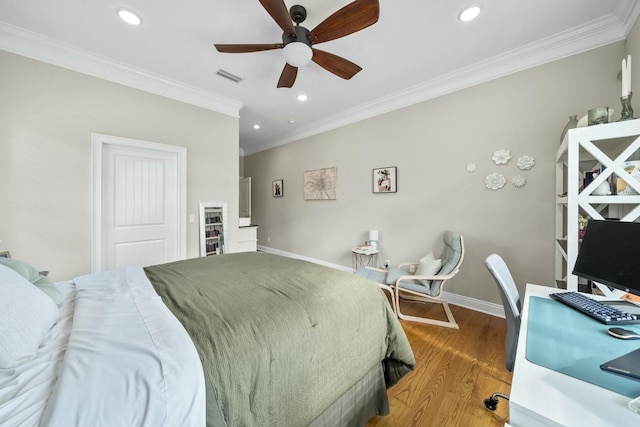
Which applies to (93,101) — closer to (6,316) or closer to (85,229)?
(85,229)

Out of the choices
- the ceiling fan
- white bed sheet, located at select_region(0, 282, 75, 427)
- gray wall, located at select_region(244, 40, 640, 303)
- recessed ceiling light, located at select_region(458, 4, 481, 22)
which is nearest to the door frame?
the ceiling fan

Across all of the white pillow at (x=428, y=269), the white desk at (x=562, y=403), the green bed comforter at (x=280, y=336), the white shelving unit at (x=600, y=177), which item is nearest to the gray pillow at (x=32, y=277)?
the green bed comforter at (x=280, y=336)

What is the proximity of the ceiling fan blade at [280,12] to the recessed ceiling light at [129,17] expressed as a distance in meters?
1.30

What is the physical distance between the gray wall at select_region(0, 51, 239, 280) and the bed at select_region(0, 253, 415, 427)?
1.52 metres

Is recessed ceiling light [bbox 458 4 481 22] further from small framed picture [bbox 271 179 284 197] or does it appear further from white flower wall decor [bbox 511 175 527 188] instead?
small framed picture [bbox 271 179 284 197]

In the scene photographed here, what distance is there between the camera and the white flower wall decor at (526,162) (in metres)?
2.46

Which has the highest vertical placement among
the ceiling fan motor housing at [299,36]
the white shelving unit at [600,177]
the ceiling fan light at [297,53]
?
the ceiling fan motor housing at [299,36]

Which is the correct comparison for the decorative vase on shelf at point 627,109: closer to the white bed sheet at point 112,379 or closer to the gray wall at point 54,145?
the white bed sheet at point 112,379

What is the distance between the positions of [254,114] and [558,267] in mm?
4403

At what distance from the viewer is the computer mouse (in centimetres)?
91

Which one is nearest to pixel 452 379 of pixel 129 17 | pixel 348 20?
pixel 348 20

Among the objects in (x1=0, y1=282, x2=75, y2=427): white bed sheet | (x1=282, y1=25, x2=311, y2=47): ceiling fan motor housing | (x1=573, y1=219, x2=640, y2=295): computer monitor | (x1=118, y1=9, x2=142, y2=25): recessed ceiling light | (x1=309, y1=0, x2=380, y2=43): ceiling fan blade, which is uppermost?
(x1=118, y1=9, x2=142, y2=25): recessed ceiling light

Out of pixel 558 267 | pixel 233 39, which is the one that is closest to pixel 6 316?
pixel 233 39

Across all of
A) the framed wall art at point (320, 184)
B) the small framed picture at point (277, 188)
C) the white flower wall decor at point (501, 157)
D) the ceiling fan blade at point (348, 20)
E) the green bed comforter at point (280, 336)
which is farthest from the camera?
the small framed picture at point (277, 188)
